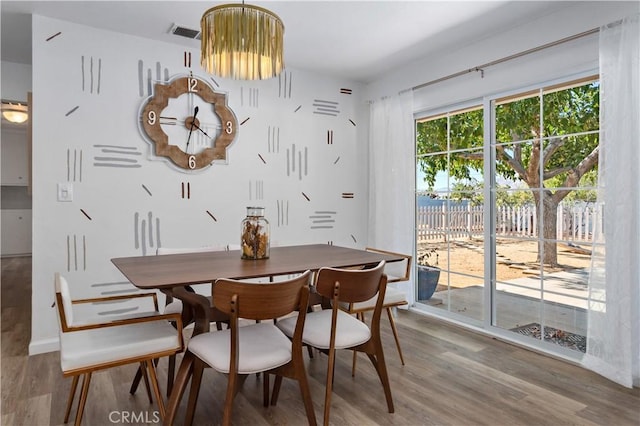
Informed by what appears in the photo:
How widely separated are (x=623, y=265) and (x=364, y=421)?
179cm

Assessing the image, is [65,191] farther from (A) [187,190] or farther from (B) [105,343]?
(B) [105,343]

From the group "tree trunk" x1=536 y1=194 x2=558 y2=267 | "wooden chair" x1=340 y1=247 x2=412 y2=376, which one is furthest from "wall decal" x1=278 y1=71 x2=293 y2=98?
"tree trunk" x1=536 y1=194 x2=558 y2=267

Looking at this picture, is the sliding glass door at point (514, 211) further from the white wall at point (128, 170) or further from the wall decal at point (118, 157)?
the wall decal at point (118, 157)

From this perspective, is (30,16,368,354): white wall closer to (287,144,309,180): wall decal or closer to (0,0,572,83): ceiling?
(287,144,309,180): wall decal

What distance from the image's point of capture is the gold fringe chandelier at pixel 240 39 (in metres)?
1.99

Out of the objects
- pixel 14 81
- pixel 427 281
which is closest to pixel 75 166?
pixel 14 81

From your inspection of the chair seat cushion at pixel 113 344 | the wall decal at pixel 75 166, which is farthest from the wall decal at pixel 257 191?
the chair seat cushion at pixel 113 344

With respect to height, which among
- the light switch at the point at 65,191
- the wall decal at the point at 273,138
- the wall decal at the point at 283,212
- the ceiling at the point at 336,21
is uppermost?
the ceiling at the point at 336,21

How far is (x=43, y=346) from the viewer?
2984 millimetres

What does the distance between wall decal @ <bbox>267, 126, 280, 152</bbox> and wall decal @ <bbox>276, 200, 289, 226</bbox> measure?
0.53 metres

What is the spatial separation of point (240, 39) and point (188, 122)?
68.3 inches

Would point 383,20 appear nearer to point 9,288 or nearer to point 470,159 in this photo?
point 470,159

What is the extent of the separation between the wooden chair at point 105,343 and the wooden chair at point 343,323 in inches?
23.2

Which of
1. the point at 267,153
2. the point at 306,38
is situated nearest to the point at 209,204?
the point at 267,153
